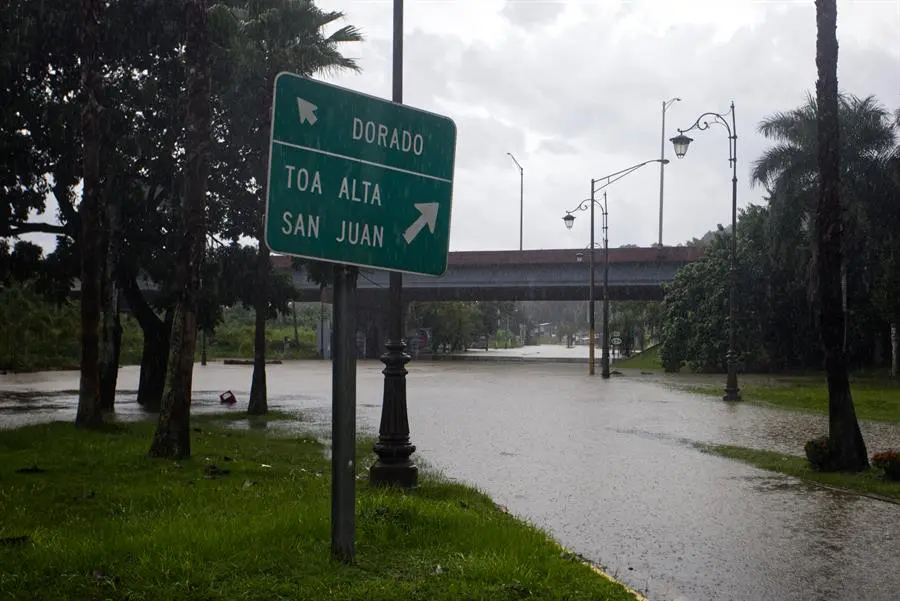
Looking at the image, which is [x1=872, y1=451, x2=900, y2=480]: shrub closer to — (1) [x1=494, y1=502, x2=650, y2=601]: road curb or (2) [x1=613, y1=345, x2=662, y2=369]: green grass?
(1) [x1=494, y1=502, x2=650, y2=601]: road curb

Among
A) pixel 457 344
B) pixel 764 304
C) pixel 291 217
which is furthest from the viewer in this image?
pixel 457 344

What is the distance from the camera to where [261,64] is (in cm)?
2008

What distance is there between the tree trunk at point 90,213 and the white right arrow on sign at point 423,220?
11.0 m

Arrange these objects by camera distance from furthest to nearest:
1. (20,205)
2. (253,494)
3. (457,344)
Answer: (457,344) → (20,205) → (253,494)

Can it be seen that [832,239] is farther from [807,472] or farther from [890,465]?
[807,472]

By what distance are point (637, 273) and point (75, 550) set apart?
49.9 metres

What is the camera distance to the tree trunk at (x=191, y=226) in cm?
1170

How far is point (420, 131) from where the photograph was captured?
5504 mm

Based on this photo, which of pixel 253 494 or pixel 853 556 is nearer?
pixel 853 556

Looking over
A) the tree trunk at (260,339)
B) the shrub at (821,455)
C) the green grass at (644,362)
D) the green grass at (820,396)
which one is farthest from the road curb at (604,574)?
the green grass at (644,362)

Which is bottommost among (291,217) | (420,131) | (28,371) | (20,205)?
(28,371)

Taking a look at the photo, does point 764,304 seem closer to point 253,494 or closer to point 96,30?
point 96,30

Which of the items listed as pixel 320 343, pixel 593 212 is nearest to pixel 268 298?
pixel 593 212

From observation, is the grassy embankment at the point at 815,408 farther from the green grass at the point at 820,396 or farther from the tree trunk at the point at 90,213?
the tree trunk at the point at 90,213
